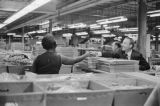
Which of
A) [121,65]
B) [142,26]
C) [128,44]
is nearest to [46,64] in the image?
[121,65]

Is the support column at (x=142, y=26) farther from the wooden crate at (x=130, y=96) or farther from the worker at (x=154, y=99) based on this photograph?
the worker at (x=154, y=99)

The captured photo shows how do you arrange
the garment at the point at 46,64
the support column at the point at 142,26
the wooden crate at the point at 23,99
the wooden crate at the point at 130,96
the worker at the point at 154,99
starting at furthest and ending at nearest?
the support column at the point at 142,26, the garment at the point at 46,64, the wooden crate at the point at 130,96, the wooden crate at the point at 23,99, the worker at the point at 154,99

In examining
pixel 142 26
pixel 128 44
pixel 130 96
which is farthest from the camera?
pixel 142 26

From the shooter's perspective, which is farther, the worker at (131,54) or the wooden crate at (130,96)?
the worker at (131,54)

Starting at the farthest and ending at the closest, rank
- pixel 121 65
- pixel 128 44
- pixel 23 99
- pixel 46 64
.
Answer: pixel 128 44
pixel 121 65
pixel 46 64
pixel 23 99

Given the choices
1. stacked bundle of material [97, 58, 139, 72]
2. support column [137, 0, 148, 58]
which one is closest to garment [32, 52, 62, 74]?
stacked bundle of material [97, 58, 139, 72]

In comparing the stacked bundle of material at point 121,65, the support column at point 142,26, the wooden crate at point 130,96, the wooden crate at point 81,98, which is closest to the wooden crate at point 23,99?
the wooden crate at point 81,98

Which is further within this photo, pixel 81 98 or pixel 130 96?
pixel 130 96

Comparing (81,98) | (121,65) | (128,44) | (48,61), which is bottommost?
(121,65)

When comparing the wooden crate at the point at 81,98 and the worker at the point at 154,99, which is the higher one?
the worker at the point at 154,99

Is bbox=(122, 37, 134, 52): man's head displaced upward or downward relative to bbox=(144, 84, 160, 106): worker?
upward

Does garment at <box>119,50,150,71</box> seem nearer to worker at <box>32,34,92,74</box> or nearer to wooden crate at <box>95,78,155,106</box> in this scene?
worker at <box>32,34,92,74</box>

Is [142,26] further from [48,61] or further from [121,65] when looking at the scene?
[48,61]

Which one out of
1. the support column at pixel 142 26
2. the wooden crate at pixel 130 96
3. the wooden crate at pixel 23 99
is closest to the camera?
the wooden crate at pixel 23 99
